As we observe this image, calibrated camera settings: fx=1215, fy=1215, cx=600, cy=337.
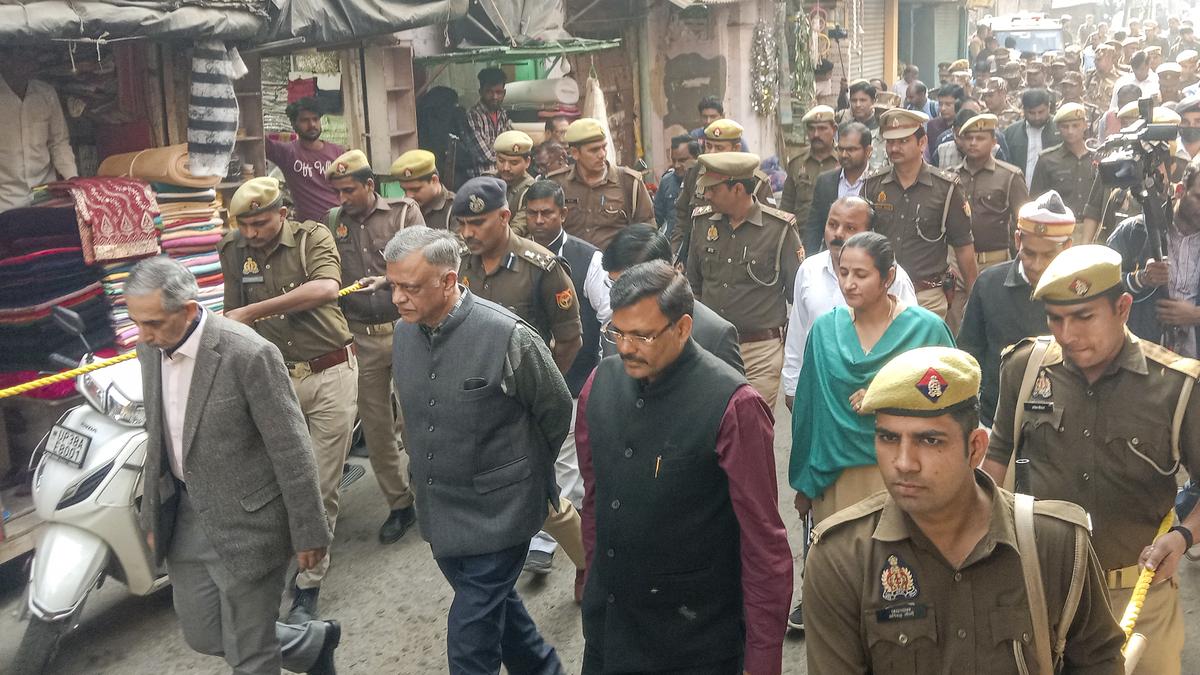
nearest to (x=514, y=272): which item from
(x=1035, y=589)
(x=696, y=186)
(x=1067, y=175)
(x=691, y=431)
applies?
(x=691, y=431)

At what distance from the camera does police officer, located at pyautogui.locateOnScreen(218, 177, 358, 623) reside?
20.0 feet

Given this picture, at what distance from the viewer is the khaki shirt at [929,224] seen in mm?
7531

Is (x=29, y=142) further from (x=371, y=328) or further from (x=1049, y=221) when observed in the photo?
(x=1049, y=221)

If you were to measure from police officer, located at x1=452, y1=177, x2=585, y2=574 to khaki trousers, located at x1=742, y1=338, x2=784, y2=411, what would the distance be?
118cm

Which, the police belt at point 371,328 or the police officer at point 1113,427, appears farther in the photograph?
the police belt at point 371,328

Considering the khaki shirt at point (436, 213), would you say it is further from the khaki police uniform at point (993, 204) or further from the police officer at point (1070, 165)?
the police officer at point (1070, 165)

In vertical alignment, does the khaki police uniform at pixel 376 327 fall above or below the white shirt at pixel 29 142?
below

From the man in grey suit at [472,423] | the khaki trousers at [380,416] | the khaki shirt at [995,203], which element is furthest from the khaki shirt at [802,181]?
the man in grey suit at [472,423]

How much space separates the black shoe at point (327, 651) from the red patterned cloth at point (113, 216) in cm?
284

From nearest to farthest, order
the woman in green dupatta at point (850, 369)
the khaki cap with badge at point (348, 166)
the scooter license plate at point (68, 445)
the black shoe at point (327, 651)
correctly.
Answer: the woman in green dupatta at point (850, 369) → the black shoe at point (327, 651) → the scooter license plate at point (68, 445) → the khaki cap with badge at point (348, 166)

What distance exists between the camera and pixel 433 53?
11.3 m

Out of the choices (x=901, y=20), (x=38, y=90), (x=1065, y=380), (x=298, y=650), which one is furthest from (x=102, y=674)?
(x=901, y=20)

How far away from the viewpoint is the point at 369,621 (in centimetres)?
582

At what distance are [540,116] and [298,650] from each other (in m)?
7.67
